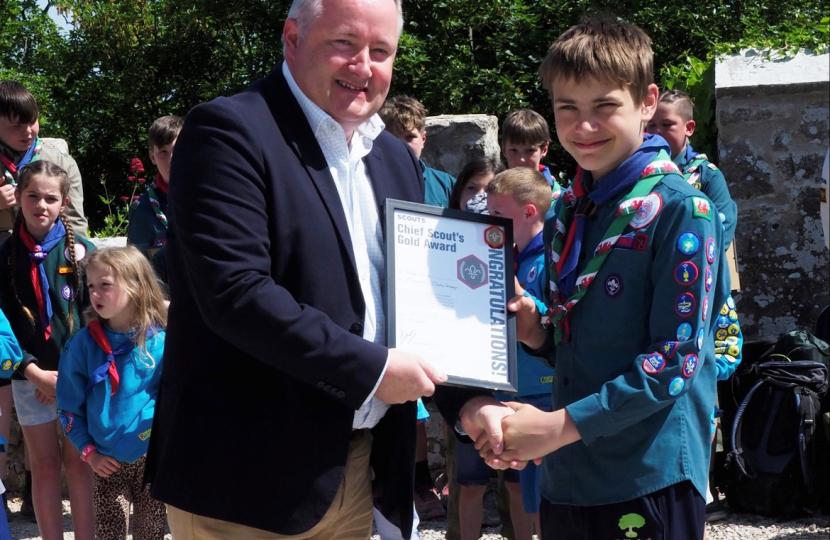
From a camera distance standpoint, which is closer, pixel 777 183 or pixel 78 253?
pixel 78 253

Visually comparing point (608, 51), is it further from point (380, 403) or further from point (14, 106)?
point (14, 106)

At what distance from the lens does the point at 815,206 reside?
5.91m

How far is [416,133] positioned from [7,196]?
2383 millimetres

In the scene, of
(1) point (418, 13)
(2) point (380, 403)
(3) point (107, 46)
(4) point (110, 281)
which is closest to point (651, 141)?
(2) point (380, 403)

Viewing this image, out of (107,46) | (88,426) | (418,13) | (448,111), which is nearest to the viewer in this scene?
(88,426)

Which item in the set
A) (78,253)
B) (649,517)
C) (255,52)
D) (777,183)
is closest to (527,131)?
(777,183)

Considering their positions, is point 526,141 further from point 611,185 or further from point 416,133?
point 611,185

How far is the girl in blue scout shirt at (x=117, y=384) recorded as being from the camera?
4551mm

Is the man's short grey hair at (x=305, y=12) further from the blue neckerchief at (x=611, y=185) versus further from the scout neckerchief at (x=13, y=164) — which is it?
the scout neckerchief at (x=13, y=164)

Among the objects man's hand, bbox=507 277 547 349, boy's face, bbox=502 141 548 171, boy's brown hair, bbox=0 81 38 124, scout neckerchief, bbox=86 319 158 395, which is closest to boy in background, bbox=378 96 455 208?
boy's face, bbox=502 141 548 171

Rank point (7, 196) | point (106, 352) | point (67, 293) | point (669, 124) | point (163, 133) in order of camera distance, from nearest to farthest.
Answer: point (106, 352), point (67, 293), point (669, 124), point (7, 196), point (163, 133)

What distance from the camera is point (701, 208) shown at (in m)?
2.47

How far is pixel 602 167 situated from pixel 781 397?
118 inches

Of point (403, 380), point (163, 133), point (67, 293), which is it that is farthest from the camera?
point (163, 133)
